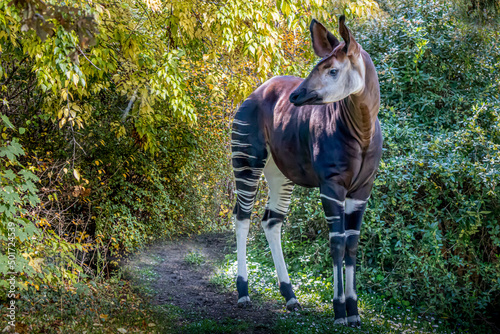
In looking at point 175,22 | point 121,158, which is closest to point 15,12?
point 175,22

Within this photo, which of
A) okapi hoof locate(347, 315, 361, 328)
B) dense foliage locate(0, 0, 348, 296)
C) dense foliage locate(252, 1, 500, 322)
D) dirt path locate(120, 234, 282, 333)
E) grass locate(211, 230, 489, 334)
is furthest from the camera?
dense foliage locate(252, 1, 500, 322)

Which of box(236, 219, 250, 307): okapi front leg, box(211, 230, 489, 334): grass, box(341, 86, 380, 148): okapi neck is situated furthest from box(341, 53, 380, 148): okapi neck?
box(236, 219, 250, 307): okapi front leg

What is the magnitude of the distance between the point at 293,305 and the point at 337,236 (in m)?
1.10

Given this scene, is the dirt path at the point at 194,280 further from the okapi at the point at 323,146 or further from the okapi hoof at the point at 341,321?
the okapi hoof at the point at 341,321

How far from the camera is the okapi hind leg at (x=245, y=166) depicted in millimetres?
4406

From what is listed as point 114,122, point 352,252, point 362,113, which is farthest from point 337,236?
point 114,122

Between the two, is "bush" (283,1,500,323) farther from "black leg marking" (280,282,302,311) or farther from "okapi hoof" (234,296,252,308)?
"okapi hoof" (234,296,252,308)

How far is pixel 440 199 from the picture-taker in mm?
5035

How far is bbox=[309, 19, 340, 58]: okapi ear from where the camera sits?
3309 mm

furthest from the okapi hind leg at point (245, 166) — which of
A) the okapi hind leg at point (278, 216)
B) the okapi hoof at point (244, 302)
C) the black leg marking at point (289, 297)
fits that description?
the black leg marking at point (289, 297)

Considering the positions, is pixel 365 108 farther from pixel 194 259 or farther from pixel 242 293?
pixel 194 259

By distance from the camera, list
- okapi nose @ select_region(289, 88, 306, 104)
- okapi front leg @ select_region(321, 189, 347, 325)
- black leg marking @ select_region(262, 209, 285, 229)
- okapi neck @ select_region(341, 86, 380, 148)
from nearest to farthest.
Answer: okapi nose @ select_region(289, 88, 306, 104) < okapi neck @ select_region(341, 86, 380, 148) < okapi front leg @ select_region(321, 189, 347, 325) < black leg marking @ select_region(262, 209, 285, 229)

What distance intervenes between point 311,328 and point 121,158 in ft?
11.6

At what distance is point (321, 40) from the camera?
11.0 feet
